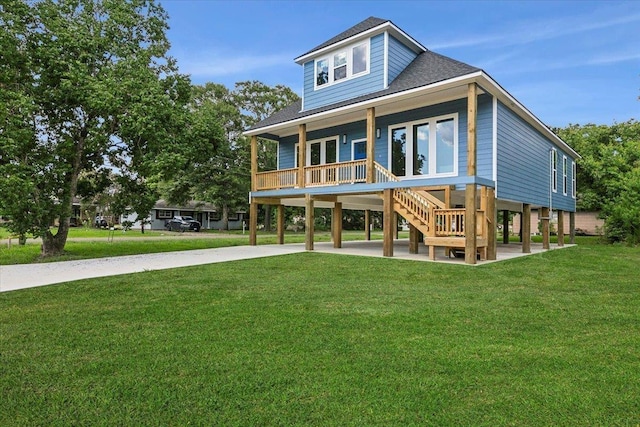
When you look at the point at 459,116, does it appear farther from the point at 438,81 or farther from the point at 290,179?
the point at 290,179

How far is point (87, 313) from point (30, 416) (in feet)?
8.58

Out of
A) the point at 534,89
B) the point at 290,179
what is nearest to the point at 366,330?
the point at 290,179

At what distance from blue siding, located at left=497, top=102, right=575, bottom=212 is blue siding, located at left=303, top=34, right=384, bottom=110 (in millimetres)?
4018

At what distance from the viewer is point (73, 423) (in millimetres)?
2359

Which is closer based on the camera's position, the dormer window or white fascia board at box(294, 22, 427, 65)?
white fascia board at box(294, 22, 427, 65)

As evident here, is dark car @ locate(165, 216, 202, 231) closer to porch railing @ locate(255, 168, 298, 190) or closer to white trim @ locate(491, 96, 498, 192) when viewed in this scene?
porch railing @ locate(255, 168, 298, 190)

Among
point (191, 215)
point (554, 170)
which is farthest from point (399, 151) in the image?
point (191, 215)

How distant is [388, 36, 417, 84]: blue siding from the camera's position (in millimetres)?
12914

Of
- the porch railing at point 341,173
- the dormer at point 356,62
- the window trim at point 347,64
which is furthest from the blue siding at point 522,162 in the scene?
the window trim at point 347,64

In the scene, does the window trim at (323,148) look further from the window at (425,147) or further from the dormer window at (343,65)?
the window at (425,147)

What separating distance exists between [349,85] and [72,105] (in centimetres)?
879

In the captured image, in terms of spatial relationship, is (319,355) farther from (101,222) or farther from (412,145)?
(101,222)

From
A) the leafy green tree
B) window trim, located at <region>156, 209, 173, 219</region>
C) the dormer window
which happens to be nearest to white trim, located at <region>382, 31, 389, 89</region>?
the dormer window

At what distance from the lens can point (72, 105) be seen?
11.5 m
